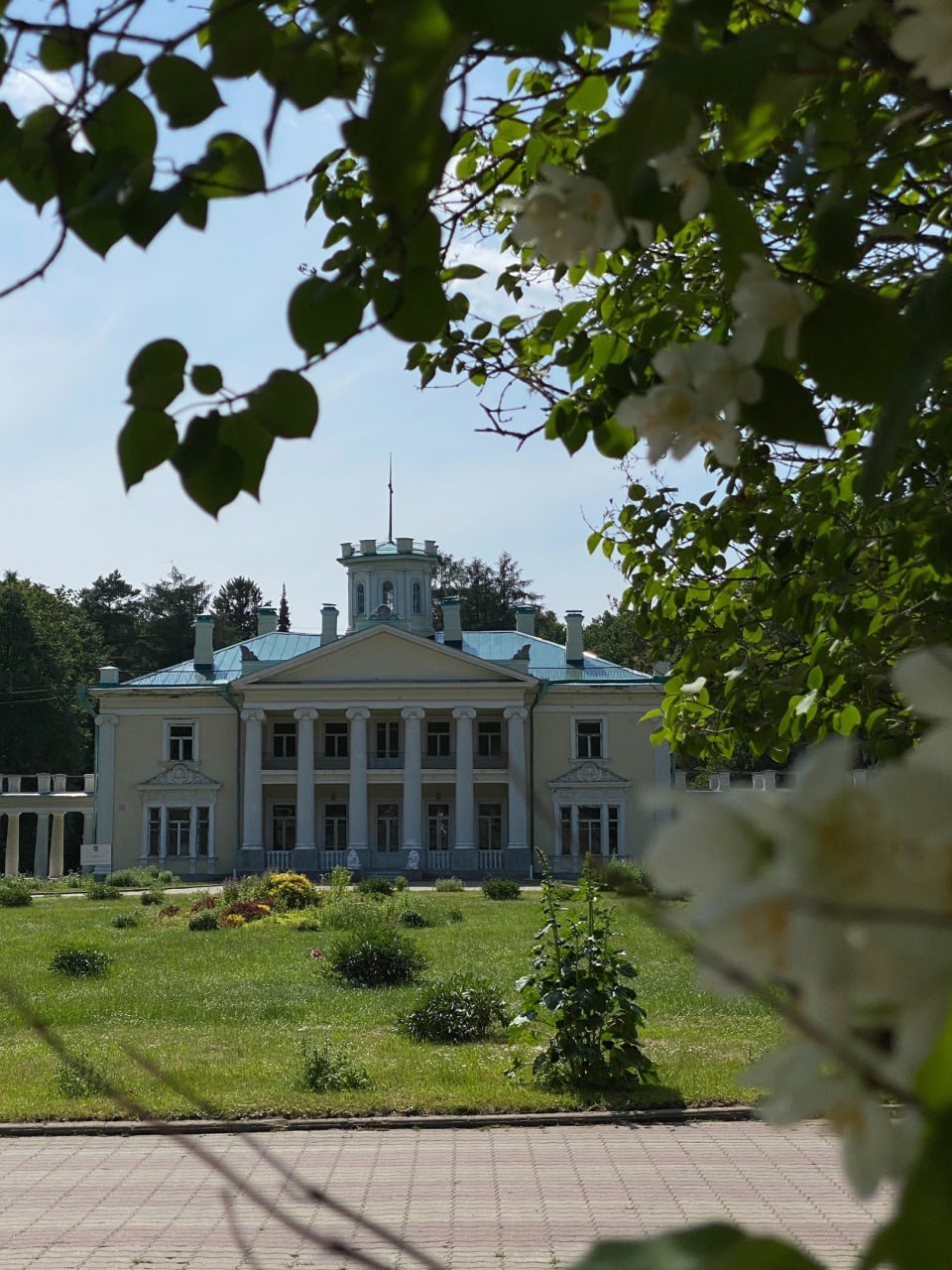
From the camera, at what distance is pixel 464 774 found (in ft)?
118

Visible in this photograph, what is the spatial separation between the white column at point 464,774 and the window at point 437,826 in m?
0.98

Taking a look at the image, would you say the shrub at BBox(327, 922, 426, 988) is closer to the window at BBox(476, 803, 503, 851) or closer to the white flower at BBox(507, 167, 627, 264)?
the white flower at BBox(507, 167, 627, 264)

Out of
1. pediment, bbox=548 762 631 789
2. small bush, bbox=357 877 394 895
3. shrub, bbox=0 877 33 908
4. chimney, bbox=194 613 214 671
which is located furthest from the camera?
chimney, bbox=194 613 214 671

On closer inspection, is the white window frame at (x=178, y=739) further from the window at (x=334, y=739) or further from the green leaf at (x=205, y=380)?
the green leaf at (x=205, y=380)

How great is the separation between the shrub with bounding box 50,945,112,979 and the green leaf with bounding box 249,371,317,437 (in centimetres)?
1555

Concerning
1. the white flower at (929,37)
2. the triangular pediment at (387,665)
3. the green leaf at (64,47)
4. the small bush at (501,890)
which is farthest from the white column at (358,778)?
the white flower at (929,37)

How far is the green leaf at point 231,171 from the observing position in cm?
101

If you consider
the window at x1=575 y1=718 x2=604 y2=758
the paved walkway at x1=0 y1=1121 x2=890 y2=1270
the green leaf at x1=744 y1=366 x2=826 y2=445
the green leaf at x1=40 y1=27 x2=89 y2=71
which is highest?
the window at x1=575 y1=718 x2=604 y2=758

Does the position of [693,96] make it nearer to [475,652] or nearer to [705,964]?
[705,964]

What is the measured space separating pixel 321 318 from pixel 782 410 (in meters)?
0.40

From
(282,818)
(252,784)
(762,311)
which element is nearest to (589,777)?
(282,818)

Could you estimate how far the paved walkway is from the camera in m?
5.87

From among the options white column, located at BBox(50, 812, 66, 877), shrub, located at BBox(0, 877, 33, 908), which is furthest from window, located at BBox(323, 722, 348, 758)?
shrub, located at BBox(0, 877, 33, 908)

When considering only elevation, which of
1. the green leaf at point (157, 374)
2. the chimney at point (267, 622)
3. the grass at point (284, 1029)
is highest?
the chimney at point (267, 622)
